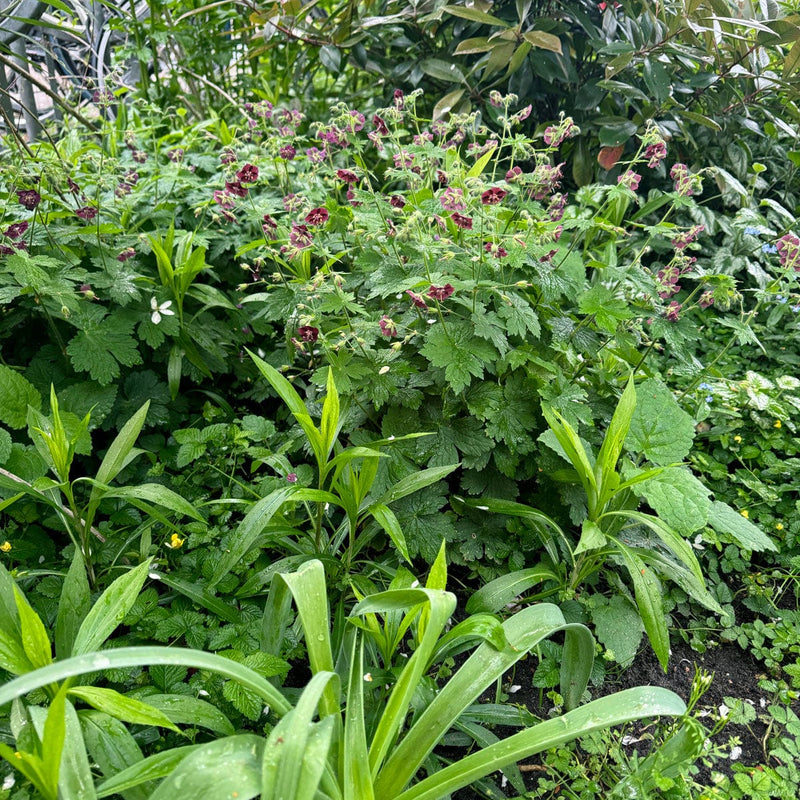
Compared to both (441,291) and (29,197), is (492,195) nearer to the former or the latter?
(441,291)

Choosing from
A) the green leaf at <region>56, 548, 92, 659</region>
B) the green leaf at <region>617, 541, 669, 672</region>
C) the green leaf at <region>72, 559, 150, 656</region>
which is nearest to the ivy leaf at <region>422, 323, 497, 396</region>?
the green leaf at <region>617, 541, 669, 672</region>

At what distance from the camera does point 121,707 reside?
37.7 inches

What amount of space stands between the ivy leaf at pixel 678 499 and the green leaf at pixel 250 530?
0.77m

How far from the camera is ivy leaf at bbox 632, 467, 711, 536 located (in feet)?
4.46

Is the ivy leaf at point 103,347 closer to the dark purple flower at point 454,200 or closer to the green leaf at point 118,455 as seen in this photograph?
the green leaf at point 118,455

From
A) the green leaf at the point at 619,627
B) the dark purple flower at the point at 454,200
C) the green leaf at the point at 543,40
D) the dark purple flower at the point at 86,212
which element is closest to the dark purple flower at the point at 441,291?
the dark purple flower at the point at 454,200

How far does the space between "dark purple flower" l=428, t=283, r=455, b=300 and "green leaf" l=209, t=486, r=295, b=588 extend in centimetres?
54

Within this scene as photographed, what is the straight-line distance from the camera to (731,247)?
2.86 metres

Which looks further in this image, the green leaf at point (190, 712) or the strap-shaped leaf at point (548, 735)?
the green leaf at point (190, 712)

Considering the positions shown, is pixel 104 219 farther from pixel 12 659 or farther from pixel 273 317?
pixel 12 659

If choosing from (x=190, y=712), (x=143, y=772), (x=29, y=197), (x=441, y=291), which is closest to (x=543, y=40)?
(x=441, y=291)

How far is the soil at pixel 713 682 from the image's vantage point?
141cm

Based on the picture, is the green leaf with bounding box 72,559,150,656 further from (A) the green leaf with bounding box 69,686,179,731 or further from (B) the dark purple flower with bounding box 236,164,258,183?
(B) the dark purple flower with bounding box 236,164,258,183

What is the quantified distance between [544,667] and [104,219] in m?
1.88
